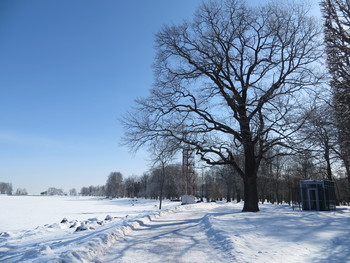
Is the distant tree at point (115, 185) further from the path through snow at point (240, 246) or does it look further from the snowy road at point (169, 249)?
the snowy road at point (169, 249)

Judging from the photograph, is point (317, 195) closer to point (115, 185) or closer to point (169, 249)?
point (169, 249)

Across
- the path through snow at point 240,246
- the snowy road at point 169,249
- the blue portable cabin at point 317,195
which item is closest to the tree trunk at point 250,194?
the blue portable cabin at point 317,195

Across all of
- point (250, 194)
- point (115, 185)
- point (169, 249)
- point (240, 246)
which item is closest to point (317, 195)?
point (250, 194)

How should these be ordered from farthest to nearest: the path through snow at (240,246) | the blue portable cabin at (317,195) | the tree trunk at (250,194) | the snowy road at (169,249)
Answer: the blue portable cabin at (317,195)
the tree trunk at (250,194)
the snowy road at (169,249)
the path through snow at (240,246)

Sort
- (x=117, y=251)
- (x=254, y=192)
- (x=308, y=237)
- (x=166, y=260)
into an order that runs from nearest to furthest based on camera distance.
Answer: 1. (x=166, y=260)
2. (x=117, y=251)
3. (x=308, y=237)
4. (x=254, y=192)

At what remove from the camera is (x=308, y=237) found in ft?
30.0

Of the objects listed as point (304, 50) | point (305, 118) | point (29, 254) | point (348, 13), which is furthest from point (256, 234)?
point (304, 50)

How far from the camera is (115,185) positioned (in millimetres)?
156125

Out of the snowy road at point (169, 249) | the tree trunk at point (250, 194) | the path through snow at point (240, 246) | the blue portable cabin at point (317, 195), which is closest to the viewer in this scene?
the path through snow at point (240, 246)

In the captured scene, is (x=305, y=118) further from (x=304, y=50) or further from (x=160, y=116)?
(x=160, y=116)

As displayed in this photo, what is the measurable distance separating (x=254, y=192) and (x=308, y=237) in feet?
31.8

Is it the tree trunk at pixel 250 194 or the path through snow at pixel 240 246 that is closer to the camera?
the path through snow at pixel 240 246

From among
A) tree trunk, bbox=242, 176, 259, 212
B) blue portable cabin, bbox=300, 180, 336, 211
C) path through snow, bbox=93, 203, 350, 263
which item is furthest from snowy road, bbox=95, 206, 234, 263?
blue portable cabin, bbox=300, 180, 336, 211

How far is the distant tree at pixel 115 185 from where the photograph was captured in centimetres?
15529
